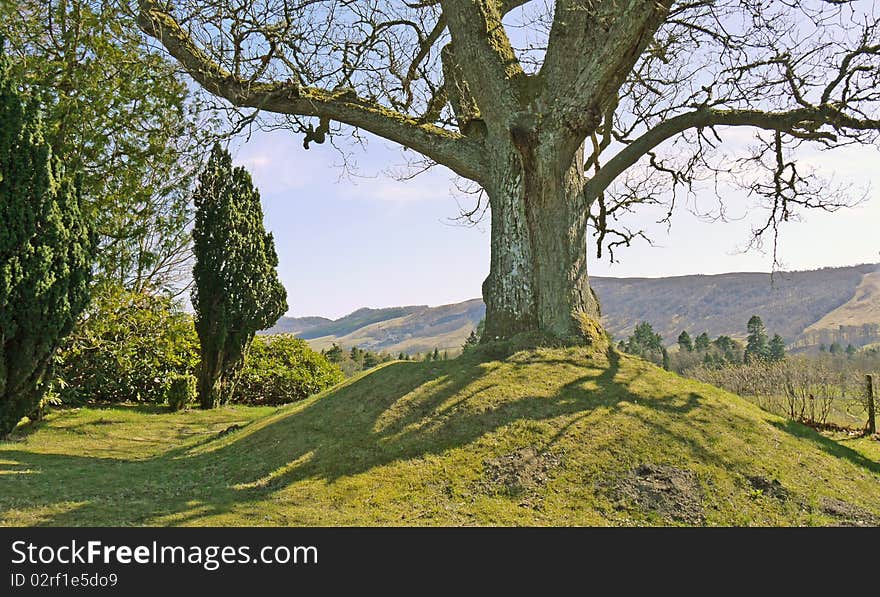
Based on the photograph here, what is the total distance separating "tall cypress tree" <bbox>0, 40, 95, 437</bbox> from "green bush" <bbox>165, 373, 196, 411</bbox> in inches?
163

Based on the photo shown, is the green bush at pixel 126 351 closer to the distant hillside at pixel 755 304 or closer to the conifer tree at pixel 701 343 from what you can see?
the distant hillside at pixel 755 304

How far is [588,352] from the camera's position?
25.2ft

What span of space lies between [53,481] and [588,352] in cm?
639

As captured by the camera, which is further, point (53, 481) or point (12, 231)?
point (12, 231)

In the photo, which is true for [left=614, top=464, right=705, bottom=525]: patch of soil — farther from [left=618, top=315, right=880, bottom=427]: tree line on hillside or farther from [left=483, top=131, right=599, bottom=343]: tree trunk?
[left=618, top=315, right=880, bottom=427]: tree line on hillside

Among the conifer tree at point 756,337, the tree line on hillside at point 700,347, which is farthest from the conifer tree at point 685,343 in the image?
the conifer tree at point 756,337

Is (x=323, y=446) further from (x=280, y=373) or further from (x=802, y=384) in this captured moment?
(x=802, y=384)

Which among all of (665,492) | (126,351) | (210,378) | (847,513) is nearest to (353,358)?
(210,378)

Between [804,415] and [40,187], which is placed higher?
[40,187]

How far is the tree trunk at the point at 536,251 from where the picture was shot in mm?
7910

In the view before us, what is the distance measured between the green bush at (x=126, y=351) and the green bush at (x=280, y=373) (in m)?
1.83
